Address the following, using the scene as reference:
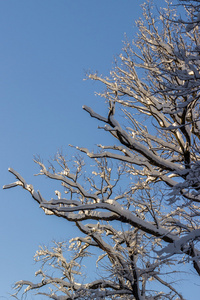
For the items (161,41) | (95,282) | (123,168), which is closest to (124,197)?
(123,168)

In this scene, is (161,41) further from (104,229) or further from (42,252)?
(42,252)

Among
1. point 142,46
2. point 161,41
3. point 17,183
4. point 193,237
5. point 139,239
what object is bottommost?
point 193,237

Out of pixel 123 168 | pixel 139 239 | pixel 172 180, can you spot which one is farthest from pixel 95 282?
pixel 172 180

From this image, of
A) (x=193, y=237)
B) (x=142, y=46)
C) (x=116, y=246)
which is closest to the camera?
(x=193, y=237)

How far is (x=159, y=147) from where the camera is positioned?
1067 cm

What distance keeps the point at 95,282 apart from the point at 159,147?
4416 mm

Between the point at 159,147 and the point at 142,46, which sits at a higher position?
the point at 142,46

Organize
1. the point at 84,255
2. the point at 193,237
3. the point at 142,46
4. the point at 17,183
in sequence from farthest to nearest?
the point at 84,255, the point at 142,46, the point at 17,183, the point at 193,237

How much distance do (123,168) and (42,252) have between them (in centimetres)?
498

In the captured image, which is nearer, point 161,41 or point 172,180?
point 172,180

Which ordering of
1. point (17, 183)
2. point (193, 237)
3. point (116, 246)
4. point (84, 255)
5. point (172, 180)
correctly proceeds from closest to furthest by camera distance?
point (193, 237), point (172, 180), point (116, 246), point (17, 183), point (84, 255)

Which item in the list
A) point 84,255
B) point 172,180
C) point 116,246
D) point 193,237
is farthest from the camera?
point 84,255

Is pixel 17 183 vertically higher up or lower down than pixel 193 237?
higher up

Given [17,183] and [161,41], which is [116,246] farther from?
[161,41]
